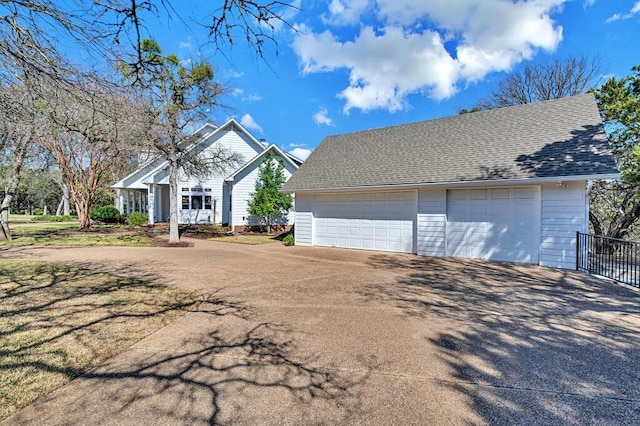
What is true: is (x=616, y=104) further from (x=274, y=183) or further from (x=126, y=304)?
(x=126, y=304)

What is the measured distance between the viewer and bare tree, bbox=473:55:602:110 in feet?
61.4

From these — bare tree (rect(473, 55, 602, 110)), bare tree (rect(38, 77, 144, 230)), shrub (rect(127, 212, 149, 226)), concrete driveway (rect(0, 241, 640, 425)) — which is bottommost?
concrete driveway (rect(0, 241, 640, 425))

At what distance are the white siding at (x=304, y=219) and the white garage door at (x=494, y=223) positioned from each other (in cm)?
618

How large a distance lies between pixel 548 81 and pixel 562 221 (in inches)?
620

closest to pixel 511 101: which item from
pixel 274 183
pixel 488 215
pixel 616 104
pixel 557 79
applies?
pixel 557 79

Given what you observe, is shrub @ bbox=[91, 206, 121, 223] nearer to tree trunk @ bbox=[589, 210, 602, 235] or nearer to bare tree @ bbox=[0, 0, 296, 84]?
bare tree @ bbox=[0, 0, 296, 84]

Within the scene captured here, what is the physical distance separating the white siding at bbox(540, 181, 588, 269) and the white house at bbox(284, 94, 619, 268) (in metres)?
0.02

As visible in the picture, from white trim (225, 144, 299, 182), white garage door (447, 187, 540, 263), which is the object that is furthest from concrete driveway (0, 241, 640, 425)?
white trim (225, 144, 299, 182)

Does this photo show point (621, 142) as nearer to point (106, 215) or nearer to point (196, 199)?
point (196, 199)

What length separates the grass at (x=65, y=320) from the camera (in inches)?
123

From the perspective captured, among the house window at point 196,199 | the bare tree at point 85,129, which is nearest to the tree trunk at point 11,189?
the bare tree at point 85,129

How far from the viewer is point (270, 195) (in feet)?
61.0

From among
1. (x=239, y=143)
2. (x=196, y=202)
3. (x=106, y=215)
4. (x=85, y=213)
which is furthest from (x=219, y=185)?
(x=106, y=215)

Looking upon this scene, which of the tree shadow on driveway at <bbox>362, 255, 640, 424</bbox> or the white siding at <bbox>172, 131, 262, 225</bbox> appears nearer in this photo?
the tree shadow on driveway at <bbox>362, 255, 640, 424</bbox>
